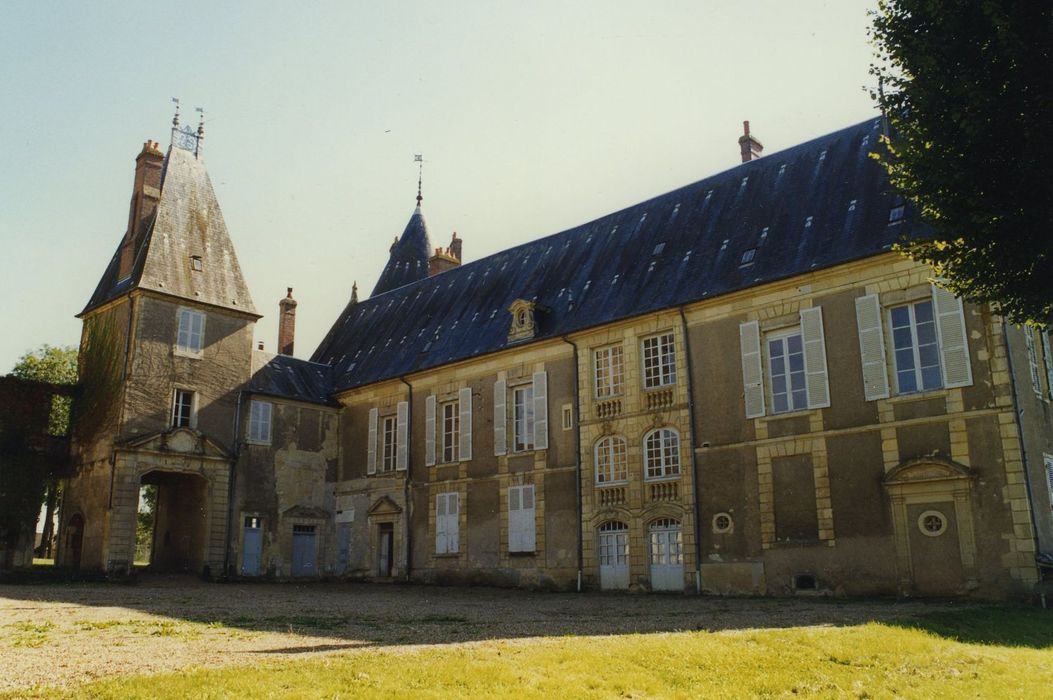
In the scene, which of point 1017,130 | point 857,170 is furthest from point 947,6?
point 857,170

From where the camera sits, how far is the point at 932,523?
50.7ft

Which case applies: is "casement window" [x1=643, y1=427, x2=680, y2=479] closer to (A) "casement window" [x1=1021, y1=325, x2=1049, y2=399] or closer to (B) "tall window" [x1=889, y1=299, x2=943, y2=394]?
(B) "tall window" [x1=889, y1=299, x2=943, y2=394]

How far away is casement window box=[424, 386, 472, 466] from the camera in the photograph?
78.5ft

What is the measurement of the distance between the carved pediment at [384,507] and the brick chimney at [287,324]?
29.4 ft

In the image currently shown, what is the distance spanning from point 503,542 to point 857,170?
1188 centimetres

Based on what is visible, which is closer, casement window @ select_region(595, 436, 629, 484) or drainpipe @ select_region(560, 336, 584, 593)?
casement window @ select_region(595, 436, 629, 484)

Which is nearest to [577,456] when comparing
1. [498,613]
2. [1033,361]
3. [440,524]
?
[440,524]

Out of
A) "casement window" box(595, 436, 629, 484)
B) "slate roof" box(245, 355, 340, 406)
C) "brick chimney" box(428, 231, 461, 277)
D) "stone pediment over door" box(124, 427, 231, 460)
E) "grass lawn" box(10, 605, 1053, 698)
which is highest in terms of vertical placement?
"brick chimney" box(428, 231, 461, 277)

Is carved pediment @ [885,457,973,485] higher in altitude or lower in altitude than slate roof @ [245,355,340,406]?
lower

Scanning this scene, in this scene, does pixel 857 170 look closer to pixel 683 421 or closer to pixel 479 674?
pixel 683 421

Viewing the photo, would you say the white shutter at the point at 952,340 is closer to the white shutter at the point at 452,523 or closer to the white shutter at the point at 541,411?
the white shutter at the point at 541,411

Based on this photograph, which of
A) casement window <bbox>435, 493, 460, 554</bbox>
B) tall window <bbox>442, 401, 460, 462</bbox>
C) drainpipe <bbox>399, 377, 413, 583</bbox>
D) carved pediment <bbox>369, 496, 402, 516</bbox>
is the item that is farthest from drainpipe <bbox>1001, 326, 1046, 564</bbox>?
carved pediment <bbox>369, 496, 402, 516</bbox>

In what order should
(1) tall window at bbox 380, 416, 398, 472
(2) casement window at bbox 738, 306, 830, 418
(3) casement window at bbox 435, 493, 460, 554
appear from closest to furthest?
1. (2) casement window at bbox 738, 306, 830, 418
2. (3) casement window at bbox 435, 493, 460, 554
3. (1) tall window at bbox 380, 416, 398, 472

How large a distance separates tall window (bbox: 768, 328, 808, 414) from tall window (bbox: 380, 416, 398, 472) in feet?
39.5
